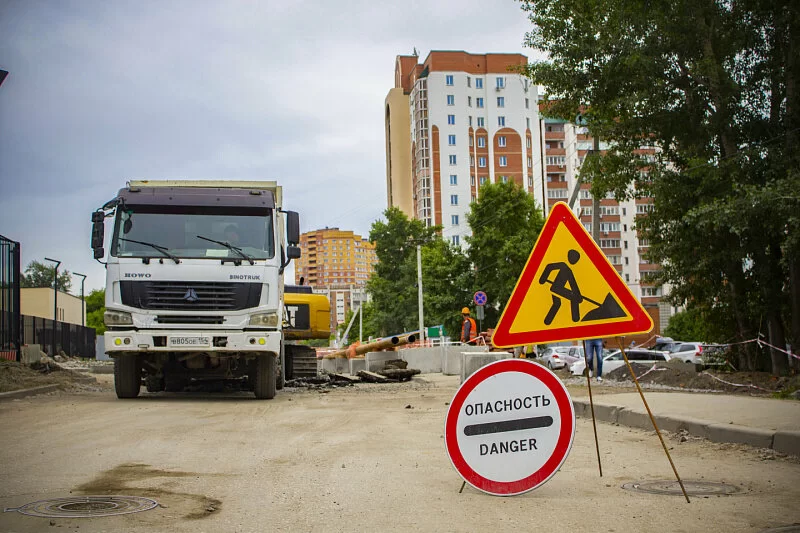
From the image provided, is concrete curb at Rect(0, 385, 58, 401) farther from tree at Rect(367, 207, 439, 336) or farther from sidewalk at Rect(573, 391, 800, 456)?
tree at Rect(367, 207, 439, 336)

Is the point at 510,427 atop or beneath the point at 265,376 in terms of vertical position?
atop

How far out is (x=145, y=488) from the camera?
6125 millimetres

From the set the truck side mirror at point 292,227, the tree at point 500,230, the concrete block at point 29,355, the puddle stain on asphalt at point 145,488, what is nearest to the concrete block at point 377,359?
the concrete block at point 29,355

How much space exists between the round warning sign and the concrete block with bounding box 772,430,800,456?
2937 mm

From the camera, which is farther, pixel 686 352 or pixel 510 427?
pixel 686 352

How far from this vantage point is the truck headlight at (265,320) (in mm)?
14391

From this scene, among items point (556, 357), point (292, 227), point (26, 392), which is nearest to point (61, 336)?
point (556, 357)

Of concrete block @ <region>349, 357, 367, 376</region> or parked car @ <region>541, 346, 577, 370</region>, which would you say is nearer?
concrete block @ <region>349, 357, 367, 376</region>

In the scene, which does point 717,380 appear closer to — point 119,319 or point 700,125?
point 700,125

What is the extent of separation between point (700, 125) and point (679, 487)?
14589mm

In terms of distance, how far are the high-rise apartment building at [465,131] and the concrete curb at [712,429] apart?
338ft

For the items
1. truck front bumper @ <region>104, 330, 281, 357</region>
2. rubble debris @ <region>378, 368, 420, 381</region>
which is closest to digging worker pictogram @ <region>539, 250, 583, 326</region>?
truck front bumper @ <region>104, 330, 281, 357</region>

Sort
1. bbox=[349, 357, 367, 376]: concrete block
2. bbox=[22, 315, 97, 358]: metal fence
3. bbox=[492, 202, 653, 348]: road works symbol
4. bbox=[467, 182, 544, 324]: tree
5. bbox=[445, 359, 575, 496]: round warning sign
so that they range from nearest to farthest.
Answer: bbox=[445, 359, 575, 496]: round warning sign
bbox=[492, 202, 653, 348]: road works symbol
bbox=[349, 357, 367, 376]: concrete block
bbox=[22, 315, 97, 358]: metal fence
bbox=[467, 182, 544, 324]: tree

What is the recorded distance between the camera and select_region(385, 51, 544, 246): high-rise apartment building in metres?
116
